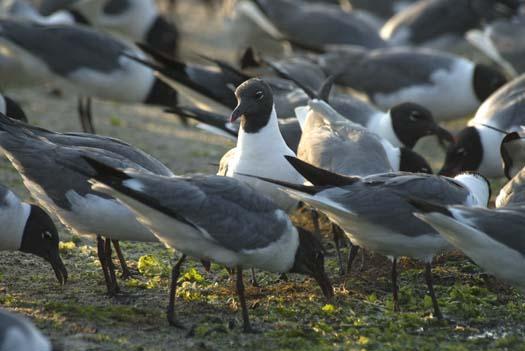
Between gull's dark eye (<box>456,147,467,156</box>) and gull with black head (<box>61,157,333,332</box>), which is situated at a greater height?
gull with black head (<box>61,157,333,332</box>)

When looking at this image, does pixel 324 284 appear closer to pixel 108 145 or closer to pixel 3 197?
pixel 108 145

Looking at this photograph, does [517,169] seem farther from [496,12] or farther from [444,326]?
[496,12]

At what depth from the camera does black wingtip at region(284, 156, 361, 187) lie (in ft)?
17.9

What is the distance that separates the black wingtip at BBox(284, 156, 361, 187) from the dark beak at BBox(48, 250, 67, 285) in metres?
1.51

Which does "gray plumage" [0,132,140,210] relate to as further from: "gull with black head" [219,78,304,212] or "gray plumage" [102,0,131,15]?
"gray plumage" [102,0,131,15]

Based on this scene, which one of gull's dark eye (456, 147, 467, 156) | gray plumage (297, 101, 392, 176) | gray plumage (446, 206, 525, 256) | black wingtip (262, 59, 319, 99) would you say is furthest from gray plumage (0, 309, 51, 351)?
gull's dark eye (456, 147, 467, 156)

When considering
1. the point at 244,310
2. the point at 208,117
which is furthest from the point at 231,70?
the point at 244,310

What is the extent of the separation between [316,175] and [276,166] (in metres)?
0.85

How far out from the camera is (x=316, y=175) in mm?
5484

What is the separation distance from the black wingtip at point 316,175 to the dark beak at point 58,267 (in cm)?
151

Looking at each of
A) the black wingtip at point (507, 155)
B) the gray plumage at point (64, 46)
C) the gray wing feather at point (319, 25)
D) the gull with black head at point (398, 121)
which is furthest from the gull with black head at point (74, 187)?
the gray wing feather at point (319, 25)

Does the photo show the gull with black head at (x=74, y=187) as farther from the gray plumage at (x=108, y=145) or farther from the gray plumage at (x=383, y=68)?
the gray plumage at (x=383, y=68)

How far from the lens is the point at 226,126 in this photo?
783 cm

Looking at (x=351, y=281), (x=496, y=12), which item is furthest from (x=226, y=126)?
(x=496, y=12)
